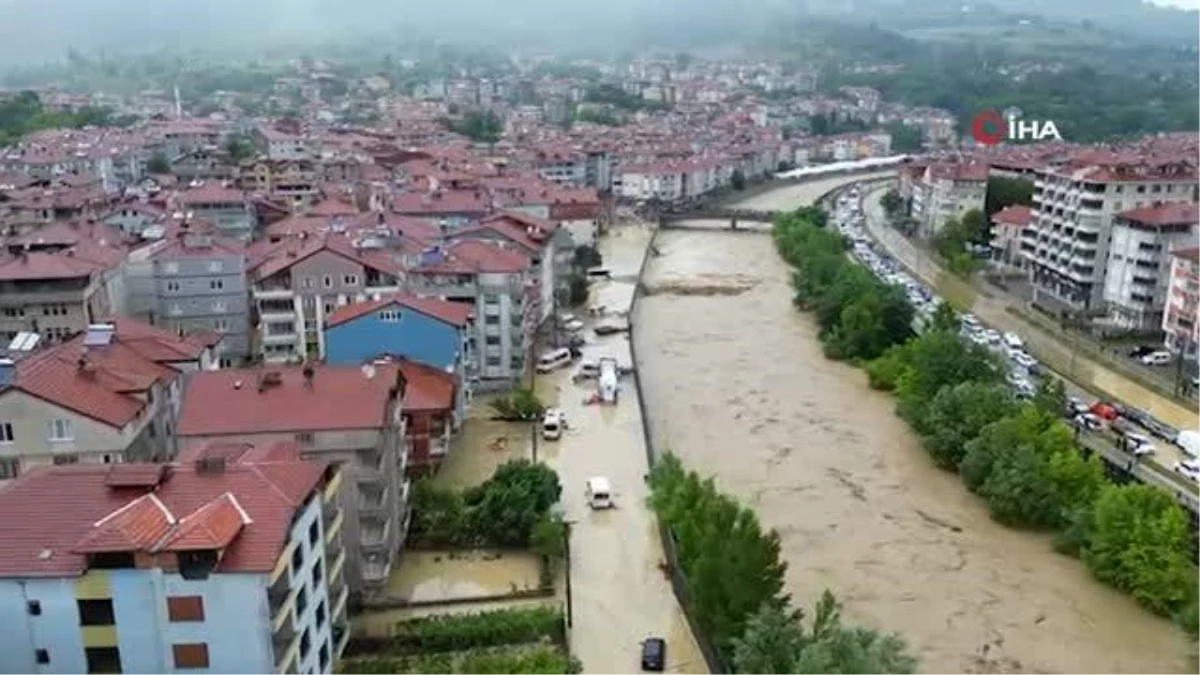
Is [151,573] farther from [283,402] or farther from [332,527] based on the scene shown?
[283,402]

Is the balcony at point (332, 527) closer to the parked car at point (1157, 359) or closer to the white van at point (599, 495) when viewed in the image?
the white van at point (599, 495)

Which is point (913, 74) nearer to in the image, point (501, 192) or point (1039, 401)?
point (501, 192)

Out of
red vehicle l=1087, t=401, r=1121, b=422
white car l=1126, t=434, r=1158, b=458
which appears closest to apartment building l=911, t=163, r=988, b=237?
red vehicle l=1087, t=401, r=1121, b=422

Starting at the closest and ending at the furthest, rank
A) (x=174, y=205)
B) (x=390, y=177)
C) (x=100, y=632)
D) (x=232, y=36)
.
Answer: (x=100, y=632) < (x=174, y=205) < (x=390, y=177) < (x=232, y=36)

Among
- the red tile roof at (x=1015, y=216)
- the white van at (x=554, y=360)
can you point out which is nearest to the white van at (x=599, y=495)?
the white van at (x=554, y=360)

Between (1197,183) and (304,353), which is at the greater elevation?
(1197,183)

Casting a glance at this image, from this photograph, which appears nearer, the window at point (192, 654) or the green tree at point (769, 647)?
the window at point (192, 654)

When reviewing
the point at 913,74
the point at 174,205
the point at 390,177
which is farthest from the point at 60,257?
the point at 913,74
